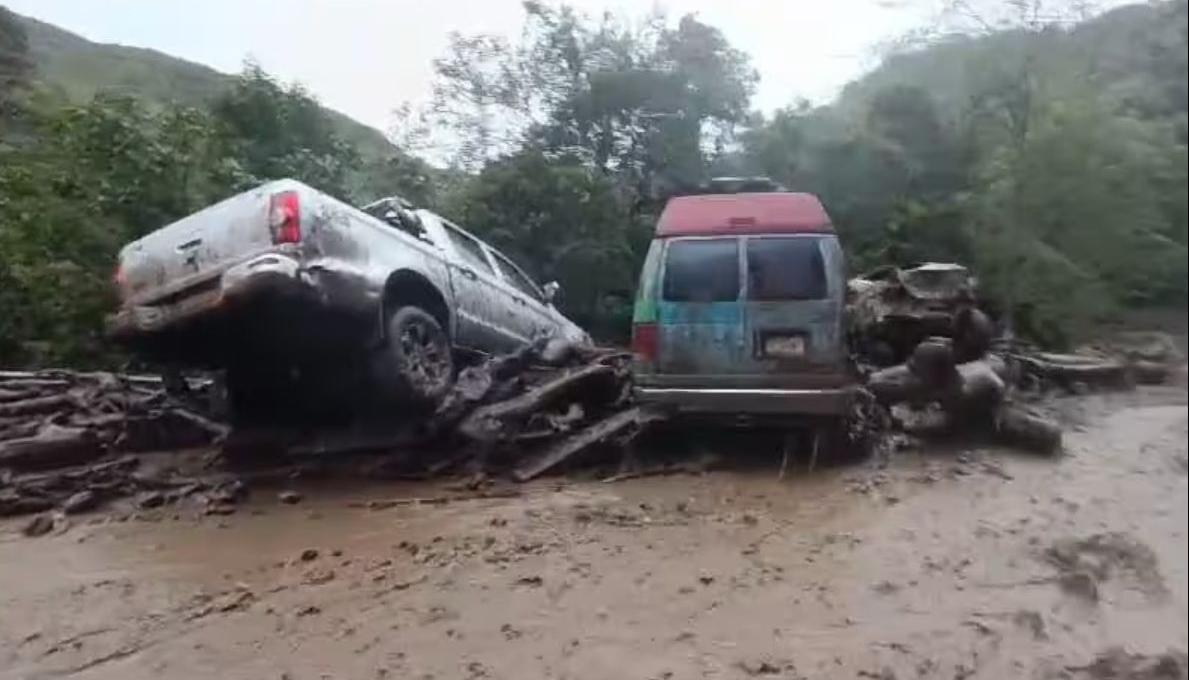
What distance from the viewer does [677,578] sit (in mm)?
1663

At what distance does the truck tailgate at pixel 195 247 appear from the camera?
1580 millimetres

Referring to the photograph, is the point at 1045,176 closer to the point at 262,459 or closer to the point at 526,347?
the point at 526,347

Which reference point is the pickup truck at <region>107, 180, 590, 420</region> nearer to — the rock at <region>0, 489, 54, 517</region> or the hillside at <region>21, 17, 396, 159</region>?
the hillside at <region>21, 17, 396, 159</region>

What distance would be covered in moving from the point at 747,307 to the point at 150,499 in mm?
1957

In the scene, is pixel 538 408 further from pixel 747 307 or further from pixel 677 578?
pixel 747 307

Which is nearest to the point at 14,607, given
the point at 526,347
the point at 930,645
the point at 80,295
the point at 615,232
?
the point at 80,295

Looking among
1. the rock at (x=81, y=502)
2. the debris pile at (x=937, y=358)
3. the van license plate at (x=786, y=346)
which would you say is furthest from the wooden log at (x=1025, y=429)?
the rock at (x=81, y=502)

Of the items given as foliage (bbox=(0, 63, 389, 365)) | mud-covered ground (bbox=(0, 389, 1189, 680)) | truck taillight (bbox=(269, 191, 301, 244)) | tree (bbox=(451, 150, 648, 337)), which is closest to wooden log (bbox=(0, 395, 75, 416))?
mud-covered ground (bbox=(0, 389, 1189, 680))

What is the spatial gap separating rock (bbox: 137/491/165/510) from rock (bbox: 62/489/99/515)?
12 centimetres

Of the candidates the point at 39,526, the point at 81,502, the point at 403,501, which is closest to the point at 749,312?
the point at 403,501

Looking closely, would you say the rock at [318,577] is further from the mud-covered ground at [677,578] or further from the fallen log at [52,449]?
the fallen log at [52,449]

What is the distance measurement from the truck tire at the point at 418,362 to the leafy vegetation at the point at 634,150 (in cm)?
27

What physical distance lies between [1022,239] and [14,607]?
171 centimetres

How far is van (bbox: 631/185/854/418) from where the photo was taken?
3.82 feet
